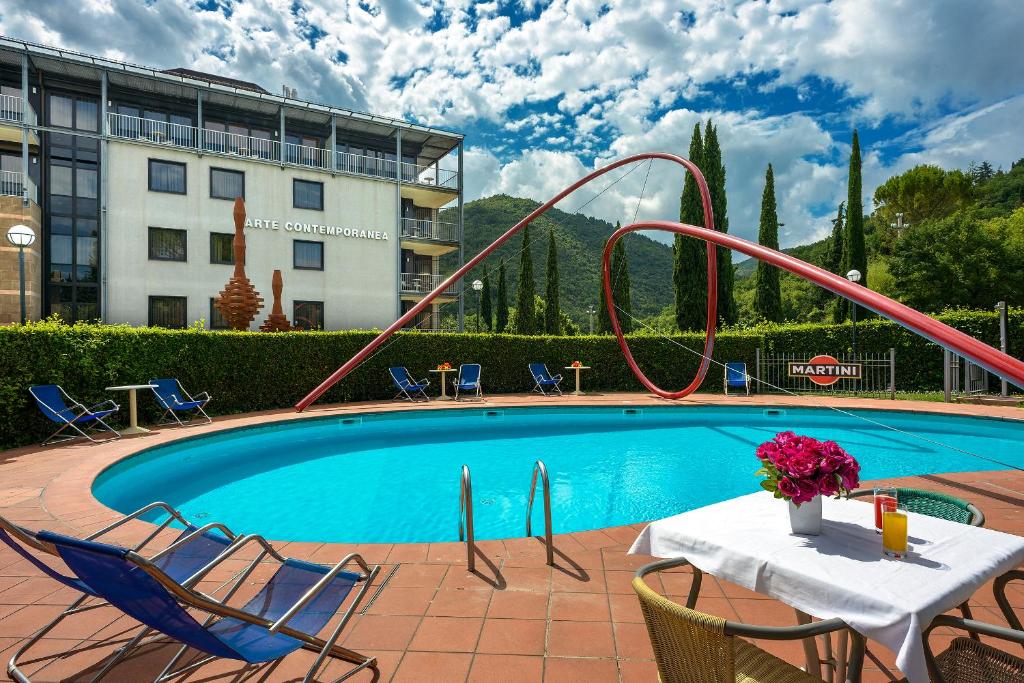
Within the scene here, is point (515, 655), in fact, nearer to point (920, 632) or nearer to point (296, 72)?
point (920, 632)

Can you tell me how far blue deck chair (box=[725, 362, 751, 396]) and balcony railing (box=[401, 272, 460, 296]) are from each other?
13.0m

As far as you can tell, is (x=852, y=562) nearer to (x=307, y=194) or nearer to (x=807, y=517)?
(x=807, y=517)

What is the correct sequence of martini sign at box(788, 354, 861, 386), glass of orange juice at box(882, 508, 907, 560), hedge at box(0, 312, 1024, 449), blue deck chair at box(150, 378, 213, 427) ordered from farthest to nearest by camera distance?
martini sign at box(788, 354, 861, 386)
blue deck chair at box(150, 378, 213, 427)
hedge at box(0, 312, 1024, 449)
glass of orange juice at box(882, 508, 907, 560)

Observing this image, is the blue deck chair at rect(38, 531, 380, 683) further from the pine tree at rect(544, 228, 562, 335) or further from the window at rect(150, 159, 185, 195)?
the pine tree at rect(544, 228, 562, 335)

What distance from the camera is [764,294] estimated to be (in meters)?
29.0

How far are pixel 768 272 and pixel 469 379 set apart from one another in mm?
19560

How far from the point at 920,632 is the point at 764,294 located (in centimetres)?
3025

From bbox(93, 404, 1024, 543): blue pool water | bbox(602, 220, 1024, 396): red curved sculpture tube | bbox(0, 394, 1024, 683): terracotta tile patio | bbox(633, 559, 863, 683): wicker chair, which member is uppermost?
bbox(602, 220, 1024, 396): red curved sculpture tube

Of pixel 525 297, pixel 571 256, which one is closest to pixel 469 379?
pixel 525 297

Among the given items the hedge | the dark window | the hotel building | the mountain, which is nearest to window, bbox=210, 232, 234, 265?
the hotel building

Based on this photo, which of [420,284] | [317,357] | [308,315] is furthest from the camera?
[420,284]

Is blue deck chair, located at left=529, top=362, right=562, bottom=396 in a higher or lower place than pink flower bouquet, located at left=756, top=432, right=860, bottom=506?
Result: lower

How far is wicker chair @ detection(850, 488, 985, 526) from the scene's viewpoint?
2.76 metres

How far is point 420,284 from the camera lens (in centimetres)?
2595
